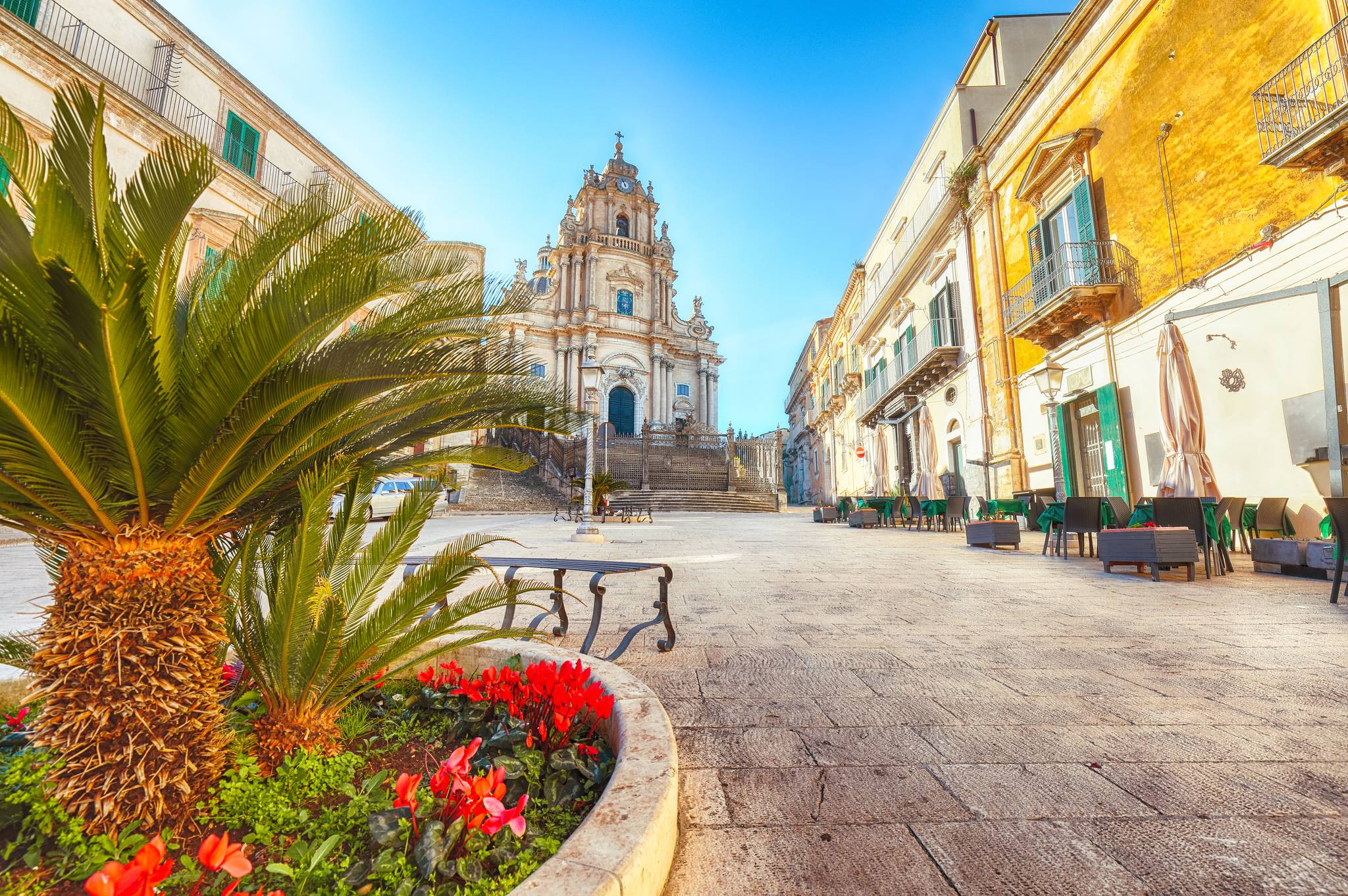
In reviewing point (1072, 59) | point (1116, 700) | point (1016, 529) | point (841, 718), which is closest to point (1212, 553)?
point (1016, 529)

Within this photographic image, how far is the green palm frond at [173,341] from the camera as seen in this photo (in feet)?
3.99

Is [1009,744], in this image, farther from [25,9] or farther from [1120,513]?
[25,9]

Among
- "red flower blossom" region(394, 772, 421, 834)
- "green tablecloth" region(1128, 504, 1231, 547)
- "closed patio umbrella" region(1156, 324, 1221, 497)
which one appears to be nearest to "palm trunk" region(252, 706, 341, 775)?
"red flower blossom" region(394, 772, 421, 834)

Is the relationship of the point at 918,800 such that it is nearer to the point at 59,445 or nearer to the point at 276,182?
the point at 59,445

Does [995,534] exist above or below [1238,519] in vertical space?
below

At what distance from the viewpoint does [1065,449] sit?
10742 mm

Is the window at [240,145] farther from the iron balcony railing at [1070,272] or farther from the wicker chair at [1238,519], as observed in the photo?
the wicker chair at [1238,519]

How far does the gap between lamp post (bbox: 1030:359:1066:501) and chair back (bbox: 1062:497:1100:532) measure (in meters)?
4.08

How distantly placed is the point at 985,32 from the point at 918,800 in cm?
→ 1812

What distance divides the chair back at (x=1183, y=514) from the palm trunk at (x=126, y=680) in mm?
7279

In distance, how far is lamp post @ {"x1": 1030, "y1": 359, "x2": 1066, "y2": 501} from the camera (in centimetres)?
1039

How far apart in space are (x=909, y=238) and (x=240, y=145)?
17.9 meters

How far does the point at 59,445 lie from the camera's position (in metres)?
1.26

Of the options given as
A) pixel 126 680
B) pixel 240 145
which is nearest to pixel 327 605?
pixel 126 680
